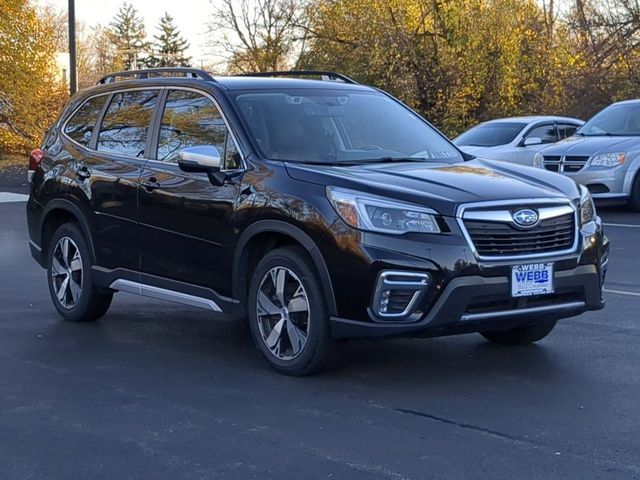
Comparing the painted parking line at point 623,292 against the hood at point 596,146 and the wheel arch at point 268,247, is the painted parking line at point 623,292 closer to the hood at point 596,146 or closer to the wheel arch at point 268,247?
the wheel arch at point 268,247

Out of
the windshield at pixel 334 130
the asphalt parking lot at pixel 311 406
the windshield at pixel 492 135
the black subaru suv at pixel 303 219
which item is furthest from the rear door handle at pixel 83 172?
the windshield at pixel 492 135

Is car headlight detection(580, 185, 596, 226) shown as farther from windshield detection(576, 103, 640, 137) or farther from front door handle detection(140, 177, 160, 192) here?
windshield detection(576, 103, 640, 137)

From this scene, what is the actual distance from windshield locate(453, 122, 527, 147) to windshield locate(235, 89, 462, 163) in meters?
11.1

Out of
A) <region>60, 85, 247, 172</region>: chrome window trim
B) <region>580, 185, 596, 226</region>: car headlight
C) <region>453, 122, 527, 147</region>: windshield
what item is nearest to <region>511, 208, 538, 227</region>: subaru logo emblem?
<region>580, 185, 596, 226</region>: car headlight

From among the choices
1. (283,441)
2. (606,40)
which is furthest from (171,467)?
(606,40)

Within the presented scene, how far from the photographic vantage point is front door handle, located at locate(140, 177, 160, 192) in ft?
23.4

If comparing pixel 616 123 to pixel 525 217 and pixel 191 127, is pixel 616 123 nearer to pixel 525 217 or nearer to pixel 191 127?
pixel 191 127

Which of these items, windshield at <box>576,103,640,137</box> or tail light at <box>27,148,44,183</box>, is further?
windshield at <box>576,103,640,137</box>

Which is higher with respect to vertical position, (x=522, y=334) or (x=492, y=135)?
(x=492, y=135)

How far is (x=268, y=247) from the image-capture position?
654 cm

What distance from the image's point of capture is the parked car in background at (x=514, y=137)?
59.1ft

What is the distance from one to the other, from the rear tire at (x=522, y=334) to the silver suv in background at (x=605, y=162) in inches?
353

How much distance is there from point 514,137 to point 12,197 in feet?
30.0

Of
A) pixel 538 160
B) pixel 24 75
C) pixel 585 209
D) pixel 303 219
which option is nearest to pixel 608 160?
pixel 538 160
